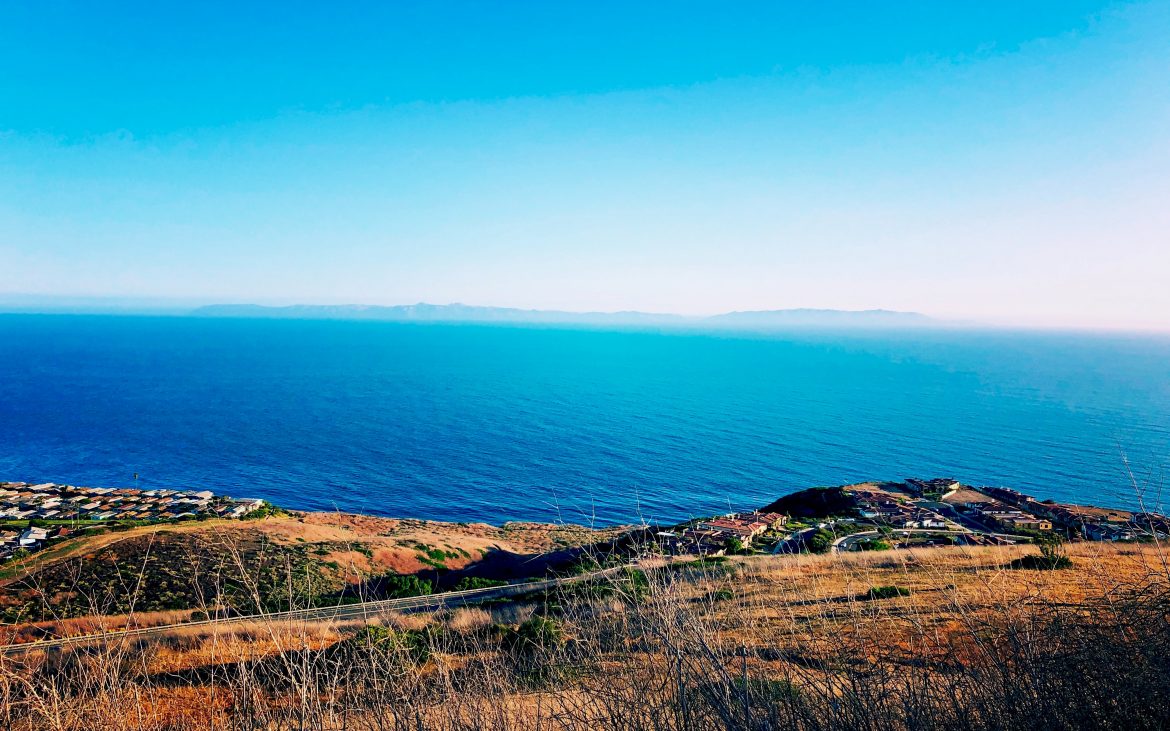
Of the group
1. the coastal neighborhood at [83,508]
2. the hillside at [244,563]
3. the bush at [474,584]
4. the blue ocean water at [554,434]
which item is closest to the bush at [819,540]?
the hillside at [244,563]

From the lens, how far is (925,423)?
277ft

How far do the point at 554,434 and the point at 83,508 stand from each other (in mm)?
48386

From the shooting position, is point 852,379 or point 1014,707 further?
point 852,379

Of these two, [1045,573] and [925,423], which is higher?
[1045,573]

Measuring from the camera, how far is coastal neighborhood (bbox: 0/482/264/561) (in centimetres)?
3700

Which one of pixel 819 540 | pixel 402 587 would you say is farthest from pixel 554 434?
pixel 402 587

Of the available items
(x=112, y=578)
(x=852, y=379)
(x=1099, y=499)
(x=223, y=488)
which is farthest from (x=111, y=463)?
(x=852, y=379)

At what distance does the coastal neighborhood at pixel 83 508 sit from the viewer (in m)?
37.0

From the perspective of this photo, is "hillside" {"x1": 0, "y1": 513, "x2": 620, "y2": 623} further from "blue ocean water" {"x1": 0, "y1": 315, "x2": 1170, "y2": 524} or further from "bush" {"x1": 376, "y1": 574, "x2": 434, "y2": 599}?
"blue ocean water" {"x1": 0, "y1": 315, "x2": 1170, "y2": 524}

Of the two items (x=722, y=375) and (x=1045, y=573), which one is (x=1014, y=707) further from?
(x=722, y=375)

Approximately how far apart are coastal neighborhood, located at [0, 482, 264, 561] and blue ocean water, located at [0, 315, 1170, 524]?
5.41 meters

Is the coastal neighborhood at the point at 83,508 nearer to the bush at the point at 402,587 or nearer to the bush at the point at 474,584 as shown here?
the bush at the point at 402,587

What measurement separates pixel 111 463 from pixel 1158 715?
77.5m

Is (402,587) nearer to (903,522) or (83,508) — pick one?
(903,522)
